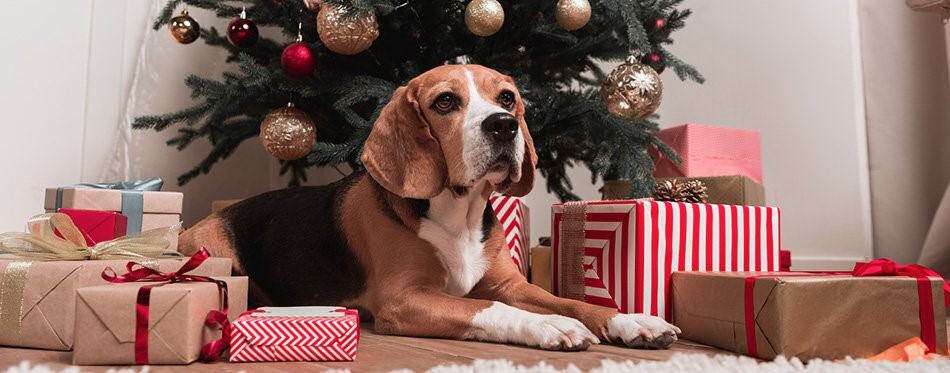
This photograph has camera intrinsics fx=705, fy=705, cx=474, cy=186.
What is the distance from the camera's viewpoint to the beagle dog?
1604 millimetres

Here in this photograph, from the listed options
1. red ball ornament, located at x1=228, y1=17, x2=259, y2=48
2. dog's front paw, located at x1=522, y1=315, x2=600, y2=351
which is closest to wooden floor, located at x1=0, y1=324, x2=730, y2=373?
dog's front paw, located at x1=522, y1=315, x2=600, y2=351

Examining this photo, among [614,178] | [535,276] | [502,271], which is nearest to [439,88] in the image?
[502,271]

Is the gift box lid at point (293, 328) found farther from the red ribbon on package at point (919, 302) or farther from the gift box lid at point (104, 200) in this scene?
the gift box lid at point (104, 200)

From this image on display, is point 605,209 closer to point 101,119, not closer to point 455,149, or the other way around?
point 455,149

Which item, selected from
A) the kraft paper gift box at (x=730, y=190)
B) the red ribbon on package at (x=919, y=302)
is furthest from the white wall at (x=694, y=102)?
the red ribbon on package at (x=919, y=302)

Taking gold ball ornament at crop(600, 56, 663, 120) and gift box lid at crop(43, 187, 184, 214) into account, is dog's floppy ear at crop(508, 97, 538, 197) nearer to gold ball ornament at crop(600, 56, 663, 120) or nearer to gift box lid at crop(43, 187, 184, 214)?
gold ball ornament at crop(600, 56, 663, 120)

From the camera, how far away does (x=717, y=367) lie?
1254 millimetres

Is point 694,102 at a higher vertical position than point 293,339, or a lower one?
higher

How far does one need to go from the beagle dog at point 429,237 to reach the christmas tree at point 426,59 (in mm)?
443

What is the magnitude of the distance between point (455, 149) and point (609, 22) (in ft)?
3.71

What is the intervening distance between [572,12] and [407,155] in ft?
2.95

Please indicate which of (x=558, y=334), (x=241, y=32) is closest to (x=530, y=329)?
(x=558, y=334)

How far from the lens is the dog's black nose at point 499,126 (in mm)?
1625

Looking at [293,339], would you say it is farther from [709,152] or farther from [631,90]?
[709,152]
